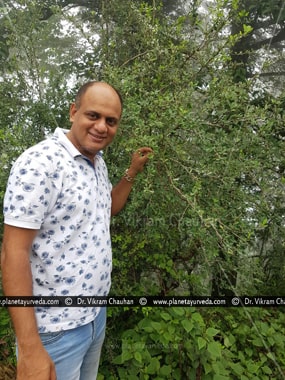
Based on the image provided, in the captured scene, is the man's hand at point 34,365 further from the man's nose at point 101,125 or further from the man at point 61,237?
the man's nose at point 101,125

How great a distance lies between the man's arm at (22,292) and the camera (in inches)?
60.1

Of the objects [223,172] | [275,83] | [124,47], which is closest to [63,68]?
[124,47]

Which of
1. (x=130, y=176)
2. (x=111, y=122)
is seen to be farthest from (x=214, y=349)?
(x=111, y=122)

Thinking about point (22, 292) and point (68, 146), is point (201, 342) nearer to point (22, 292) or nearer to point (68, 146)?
point (22, 292)

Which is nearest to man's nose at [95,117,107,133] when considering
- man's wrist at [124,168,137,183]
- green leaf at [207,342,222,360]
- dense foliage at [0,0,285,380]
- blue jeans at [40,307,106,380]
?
dense foliage at [0,0,285,380]

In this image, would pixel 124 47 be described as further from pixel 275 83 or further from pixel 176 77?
pixel 275 83

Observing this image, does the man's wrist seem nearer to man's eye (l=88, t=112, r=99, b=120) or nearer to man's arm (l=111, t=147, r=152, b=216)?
man's arm (l=111, t=147, r=152, b=216)

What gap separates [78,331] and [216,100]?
2143 millimetres

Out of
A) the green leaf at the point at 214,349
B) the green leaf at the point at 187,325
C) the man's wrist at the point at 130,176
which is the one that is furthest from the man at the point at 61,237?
the green leaf at the point at 214,349

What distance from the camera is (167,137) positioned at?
108 inches

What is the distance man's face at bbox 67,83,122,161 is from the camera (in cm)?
194

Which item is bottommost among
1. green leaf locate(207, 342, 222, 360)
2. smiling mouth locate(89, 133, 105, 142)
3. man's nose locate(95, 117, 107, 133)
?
green leaf locate(207, 342, 222, 360)

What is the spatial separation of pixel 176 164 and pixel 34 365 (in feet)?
6.09

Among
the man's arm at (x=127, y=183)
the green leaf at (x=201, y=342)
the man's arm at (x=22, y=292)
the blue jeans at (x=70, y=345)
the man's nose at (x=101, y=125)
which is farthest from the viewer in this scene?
the green leaf at (x=201, y=342)
